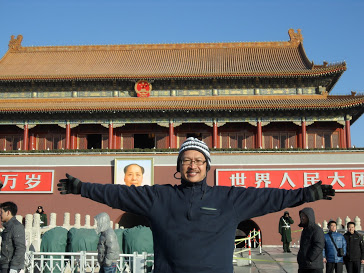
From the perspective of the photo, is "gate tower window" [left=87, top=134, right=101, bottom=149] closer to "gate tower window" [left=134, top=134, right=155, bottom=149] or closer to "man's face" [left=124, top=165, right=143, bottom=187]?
"gate tower window" [left=134, top=134, right=155, bottom=149]

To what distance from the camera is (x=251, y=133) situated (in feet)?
78.4

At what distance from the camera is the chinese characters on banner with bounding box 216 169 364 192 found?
1948 cm

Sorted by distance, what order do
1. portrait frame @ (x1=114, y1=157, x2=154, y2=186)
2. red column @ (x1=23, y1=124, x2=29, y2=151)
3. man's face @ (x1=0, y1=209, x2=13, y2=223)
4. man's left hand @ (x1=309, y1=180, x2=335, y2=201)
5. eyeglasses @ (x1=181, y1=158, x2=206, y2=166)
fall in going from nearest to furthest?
1. man's left hand @ (x1=309, y1=180, x2=335, y2=201)
2. eyeglasses @ (x1=181, y1=158, x2=206, y2=166)
3. man's face @ (x1=0, y1=209, x2=13, y2=223)
4. portrait frame @ (x1=114, y1=157, x2=154, y2=186)
5. red column @ (x1=23, y1=124, x2=29, y2=151)

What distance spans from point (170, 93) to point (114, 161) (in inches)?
233

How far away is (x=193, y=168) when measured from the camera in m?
3.02

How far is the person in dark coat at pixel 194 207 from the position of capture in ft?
9.19

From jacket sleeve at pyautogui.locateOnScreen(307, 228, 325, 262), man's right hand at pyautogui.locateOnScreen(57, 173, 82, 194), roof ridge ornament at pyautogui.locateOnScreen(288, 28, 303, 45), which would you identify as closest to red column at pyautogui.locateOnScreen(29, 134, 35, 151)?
roof ridge ornament at pyautogui.locateOnScreen(288, 28, 303, 45)

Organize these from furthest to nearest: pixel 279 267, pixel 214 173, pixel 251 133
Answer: pixel 251 133 < pixel 214 173 < pixel 279 267

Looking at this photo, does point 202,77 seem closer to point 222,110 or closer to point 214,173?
point 222,110

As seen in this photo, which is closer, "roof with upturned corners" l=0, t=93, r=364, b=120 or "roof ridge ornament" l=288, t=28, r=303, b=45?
"roof with upturned corners" l=0, t=93, r=364, b=120

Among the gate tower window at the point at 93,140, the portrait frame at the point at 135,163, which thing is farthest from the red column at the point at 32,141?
the portrait frame at the point at 135,163

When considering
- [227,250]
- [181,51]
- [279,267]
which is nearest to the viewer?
[227,250]

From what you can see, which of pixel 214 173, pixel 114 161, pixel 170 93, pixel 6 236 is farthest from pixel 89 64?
pixel 6 236

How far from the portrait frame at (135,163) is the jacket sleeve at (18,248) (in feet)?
46.7
